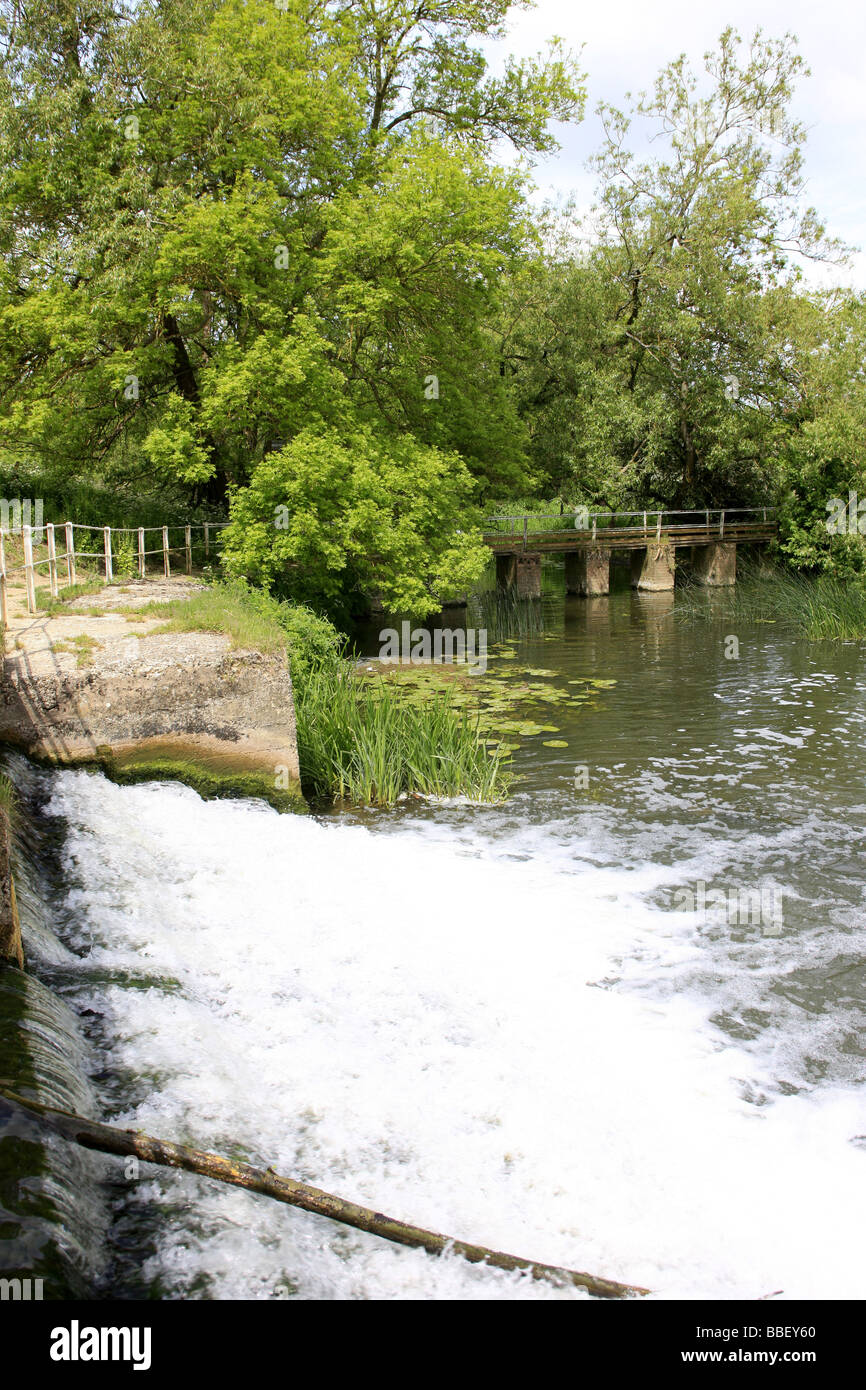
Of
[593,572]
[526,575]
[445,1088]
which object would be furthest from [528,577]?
[445,1088]

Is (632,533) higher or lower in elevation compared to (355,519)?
higher

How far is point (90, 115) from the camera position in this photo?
55.4ft

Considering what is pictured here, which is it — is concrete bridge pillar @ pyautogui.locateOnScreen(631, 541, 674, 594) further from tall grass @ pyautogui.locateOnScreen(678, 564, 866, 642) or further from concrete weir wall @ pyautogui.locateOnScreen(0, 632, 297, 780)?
concrete weir wall @ pyautogui.locateOnScreen(0, 632, 297, 780)

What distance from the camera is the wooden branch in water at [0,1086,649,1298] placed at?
3.94 meters

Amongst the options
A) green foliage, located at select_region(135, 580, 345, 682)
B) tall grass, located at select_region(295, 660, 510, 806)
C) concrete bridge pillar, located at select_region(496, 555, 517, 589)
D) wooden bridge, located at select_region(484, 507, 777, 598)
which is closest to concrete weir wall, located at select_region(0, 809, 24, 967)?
green foliage, located at select_region(135, 580, 345, 682)

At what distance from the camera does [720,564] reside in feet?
109

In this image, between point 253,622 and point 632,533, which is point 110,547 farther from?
point 632,533

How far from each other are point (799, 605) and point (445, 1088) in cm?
2085

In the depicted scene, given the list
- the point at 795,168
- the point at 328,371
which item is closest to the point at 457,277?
the point at 328,371

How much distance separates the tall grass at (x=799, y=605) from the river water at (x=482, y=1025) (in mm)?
10618

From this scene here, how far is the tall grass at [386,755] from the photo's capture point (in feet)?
36.9

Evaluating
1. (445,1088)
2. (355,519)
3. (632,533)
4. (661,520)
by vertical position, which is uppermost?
(661,520)

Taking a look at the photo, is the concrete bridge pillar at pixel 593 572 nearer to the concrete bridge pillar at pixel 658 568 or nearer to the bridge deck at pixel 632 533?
the bridge deck at pixel 632 533

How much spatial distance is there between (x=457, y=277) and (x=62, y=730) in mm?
12870
